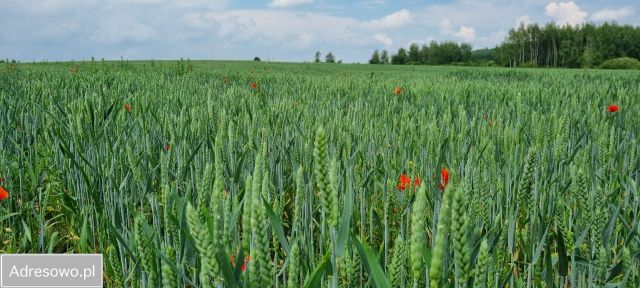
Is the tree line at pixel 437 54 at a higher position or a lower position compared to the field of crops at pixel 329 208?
higher

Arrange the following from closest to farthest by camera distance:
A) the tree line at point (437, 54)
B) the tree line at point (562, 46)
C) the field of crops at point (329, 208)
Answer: the field of crops at point (329, 208) → the tree line at point (562, 46) → the tree line at point (437, 54)

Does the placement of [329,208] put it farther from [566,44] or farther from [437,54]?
[437,54]

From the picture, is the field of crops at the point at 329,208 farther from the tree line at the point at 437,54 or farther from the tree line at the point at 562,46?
the tree line at the point at 437,54

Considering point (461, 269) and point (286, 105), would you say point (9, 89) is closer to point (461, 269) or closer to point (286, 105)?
point (286, 105)

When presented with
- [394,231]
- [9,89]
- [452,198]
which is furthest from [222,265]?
[9,89]

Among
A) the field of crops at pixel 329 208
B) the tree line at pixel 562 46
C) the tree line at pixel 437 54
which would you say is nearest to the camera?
the field of crops at pixel 329 208

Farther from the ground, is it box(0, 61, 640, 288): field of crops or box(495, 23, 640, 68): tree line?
box(495, 23, 640, 68): tree line

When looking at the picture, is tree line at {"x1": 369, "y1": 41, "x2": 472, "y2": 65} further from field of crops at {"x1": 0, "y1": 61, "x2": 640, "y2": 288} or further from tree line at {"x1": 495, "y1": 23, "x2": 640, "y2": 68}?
field of crops at {"x1": 0, "y1": 61, "x2": 640, "y2": 288}

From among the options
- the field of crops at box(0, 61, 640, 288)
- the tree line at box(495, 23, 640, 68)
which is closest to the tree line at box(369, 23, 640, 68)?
the tree line at box(495, 23, 640, 68)

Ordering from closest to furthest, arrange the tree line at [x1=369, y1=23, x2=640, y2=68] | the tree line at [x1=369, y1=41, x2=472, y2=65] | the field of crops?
the field of crops
the tree line at [x1=369, y1=23, x2=640, y2=68]
the tree line at [x1=369, y1=41, x2=472, y2=65]

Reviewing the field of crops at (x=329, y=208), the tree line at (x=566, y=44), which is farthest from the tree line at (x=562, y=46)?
the field of crops at (x=329, y=208)

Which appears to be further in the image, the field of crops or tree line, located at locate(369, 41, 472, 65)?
tree line, located at locate(369, 41, 472, 65)

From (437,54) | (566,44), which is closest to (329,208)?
(566,44)

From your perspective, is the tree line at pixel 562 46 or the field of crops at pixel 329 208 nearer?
the field of crops at pixel 329 208
